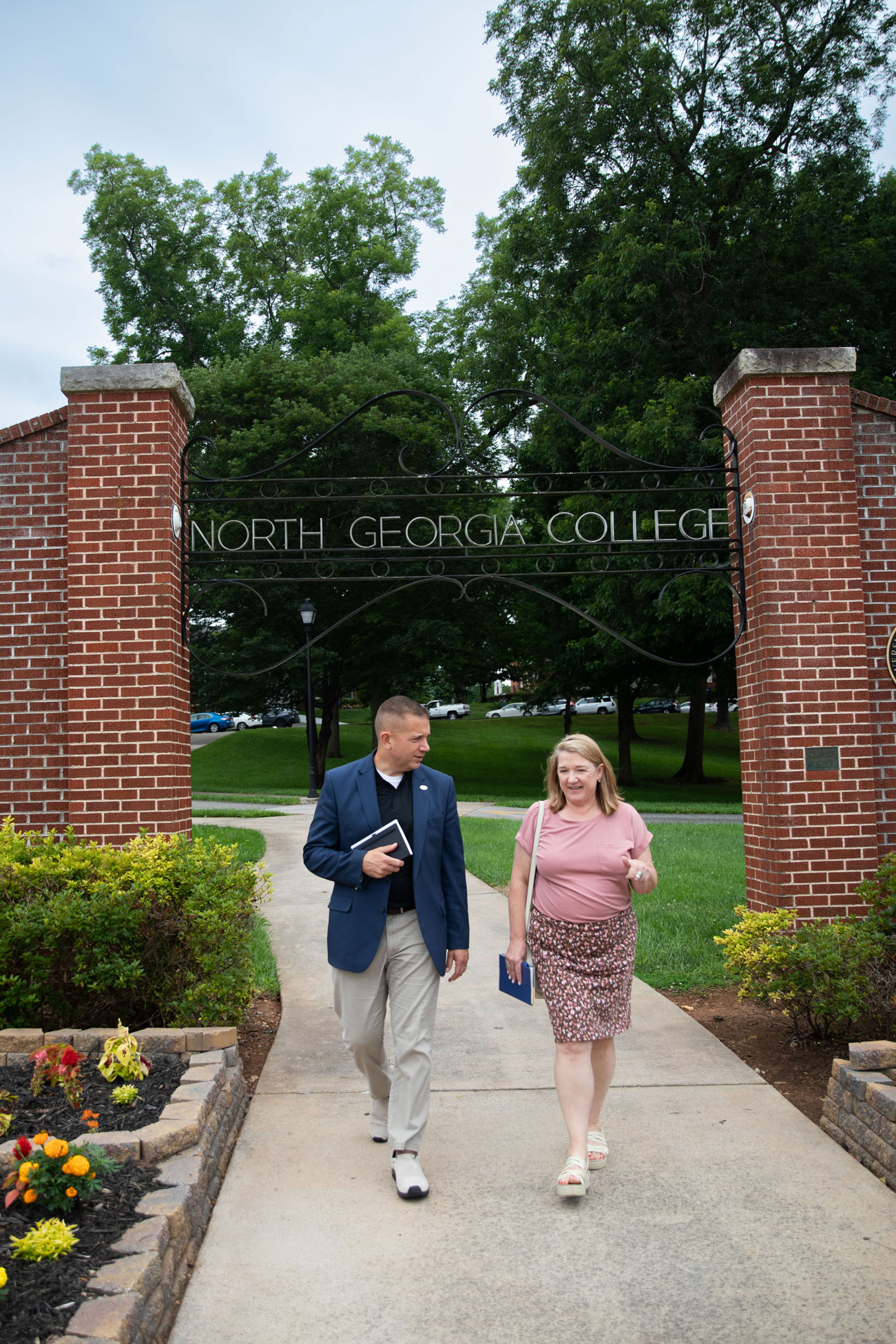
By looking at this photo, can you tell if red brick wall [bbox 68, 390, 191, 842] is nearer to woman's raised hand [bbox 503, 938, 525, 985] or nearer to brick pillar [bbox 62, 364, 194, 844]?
brick pillar [bbox 62, 364, 194, 844]

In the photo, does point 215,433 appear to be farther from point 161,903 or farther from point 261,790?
point 161,903

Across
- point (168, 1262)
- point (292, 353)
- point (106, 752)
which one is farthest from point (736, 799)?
point (168, 1262)

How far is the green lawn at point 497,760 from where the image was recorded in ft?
86.0

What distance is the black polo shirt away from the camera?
395 cm

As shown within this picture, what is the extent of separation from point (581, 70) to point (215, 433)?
1221cm

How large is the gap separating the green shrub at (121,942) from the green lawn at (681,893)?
10.1ft

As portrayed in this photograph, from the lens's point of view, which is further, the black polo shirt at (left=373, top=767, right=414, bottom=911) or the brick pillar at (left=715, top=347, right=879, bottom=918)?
the brick pillar at (left=715, top=347, right=879, bottom=918)

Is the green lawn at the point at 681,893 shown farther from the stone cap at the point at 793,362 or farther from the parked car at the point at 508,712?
the parked car at the point at 508,712

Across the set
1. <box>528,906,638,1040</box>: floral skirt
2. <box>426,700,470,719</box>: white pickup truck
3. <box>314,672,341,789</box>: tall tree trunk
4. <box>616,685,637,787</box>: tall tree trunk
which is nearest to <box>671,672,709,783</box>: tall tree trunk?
<box>616,685,637,787</box>: tall tree trunk

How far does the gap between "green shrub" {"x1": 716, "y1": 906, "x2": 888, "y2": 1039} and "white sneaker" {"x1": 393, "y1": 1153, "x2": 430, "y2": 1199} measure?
2051mm

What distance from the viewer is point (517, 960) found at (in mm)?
3947

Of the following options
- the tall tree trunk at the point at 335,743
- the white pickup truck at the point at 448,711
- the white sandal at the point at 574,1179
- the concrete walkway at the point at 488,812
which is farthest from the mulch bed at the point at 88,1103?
the white pickup truck at the point at 448,711

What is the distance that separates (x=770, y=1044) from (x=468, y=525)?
136 inches

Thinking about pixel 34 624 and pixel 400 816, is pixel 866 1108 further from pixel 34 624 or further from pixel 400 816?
pixel 34 624
